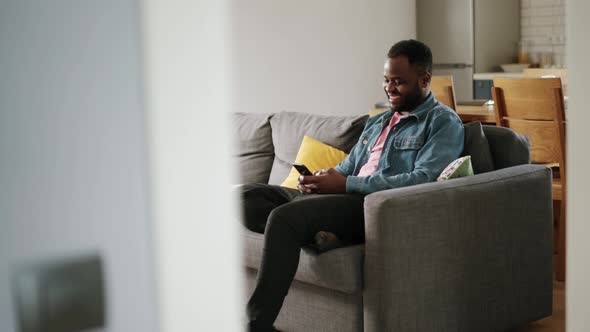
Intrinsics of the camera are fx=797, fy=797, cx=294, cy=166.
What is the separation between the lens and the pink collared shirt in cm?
302

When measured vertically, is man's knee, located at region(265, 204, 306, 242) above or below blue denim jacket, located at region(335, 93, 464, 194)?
below

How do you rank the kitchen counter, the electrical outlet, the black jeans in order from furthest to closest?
the kitchen counter → the black jeans → the electrical outlet

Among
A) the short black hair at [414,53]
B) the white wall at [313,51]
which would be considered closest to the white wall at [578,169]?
the short black hair at [414,53]

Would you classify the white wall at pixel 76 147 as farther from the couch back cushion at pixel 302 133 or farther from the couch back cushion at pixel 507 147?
the couch back cushion at pixel 302 133

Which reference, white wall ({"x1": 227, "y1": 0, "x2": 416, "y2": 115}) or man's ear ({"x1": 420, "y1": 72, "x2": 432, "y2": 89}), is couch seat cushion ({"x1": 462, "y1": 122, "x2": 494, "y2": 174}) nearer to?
man's ear ({"x1": 420, "y1": 72, "x2": 432, "y2": 89})

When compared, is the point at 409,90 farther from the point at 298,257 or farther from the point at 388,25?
the point at 388,25

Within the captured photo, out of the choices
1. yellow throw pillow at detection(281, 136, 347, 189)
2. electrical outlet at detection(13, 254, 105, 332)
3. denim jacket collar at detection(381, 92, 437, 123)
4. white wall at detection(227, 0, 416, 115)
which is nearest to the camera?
electrical outlet at detection(13, 254, 105, 332)

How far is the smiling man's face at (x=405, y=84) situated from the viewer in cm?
299

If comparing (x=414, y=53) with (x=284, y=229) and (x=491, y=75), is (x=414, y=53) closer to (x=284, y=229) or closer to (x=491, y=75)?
(x=284, y=229)

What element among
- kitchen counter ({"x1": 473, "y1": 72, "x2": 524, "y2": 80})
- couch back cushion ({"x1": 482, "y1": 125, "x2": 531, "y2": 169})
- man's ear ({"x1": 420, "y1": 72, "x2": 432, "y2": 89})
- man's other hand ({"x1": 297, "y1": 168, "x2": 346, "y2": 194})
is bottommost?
man's other hand ({"x1": 297, "y1": 168, "x2": 346, "y2": 194})

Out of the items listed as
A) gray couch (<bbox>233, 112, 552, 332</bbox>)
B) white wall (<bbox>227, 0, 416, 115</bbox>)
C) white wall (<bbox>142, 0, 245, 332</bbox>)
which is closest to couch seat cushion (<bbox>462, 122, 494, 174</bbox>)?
gray couch (<bbox>233, 112, 552, 332</bbox>)

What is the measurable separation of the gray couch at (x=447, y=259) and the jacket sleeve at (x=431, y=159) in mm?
109

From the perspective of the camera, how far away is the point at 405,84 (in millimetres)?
2992

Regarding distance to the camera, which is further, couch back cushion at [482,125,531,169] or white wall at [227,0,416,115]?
white wall at [227,0,416,115]
